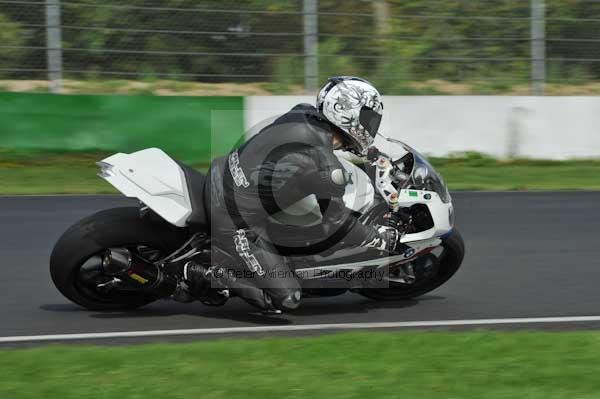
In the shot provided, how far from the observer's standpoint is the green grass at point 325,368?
15.8 feet

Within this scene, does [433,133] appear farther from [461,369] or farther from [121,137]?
[461,369]

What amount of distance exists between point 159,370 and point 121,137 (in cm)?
870

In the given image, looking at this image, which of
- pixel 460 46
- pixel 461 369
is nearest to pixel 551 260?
pixel 461 369

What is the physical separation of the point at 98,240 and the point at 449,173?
8.02 m

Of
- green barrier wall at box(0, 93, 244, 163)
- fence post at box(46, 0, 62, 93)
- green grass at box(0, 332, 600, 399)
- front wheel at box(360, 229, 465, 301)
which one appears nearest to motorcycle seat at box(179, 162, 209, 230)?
green grass at box(0, 332, 600, 399)

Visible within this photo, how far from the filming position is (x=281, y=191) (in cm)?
613

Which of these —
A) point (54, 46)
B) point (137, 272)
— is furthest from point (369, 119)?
point (54, 46)

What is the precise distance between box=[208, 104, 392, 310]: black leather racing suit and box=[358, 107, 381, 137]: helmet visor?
0.20m

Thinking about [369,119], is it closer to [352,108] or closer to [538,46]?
[352,108]

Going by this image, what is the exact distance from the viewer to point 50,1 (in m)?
13.5

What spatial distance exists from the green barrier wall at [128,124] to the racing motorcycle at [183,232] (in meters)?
7.02

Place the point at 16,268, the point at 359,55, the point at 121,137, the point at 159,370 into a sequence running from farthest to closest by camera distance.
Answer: the point at 359,55 < the point at 121,137 < the point at 16,268 < the point at 159,370

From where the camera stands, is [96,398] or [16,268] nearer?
[96,398]

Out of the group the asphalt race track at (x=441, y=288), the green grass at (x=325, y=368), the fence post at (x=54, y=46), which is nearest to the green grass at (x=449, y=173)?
the fence post at (x=54, y=46)
